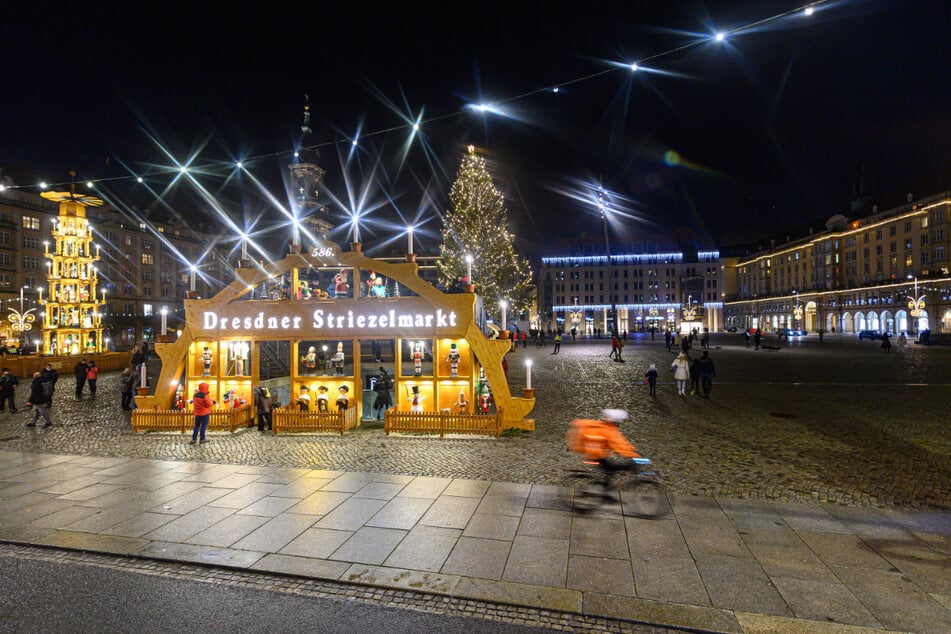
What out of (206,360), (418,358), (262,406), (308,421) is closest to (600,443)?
(308,421)

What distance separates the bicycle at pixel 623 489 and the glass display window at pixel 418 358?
7.98 meters

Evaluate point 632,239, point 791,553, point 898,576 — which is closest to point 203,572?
point 791,553

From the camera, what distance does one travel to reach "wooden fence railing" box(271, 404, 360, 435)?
44.4 feet

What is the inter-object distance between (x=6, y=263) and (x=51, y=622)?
74747mm

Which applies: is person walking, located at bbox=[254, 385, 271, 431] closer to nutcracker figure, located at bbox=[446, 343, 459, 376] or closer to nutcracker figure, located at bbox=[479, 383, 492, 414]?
nutcracker figure, located at bbox=[446, 343, 459, 376]

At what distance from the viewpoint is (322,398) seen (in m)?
15.0

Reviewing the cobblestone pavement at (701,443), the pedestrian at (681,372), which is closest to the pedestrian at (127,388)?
the cobblestone pavement at (701,443)

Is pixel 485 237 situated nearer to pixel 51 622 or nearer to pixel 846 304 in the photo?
pixel 51 622

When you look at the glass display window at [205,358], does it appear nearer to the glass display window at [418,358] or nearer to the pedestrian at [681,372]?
the glass display window at [418,358]

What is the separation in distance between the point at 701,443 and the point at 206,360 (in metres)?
15.8

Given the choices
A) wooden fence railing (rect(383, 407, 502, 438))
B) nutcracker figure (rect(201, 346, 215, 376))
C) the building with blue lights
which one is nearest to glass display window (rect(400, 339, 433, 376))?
wooden fence railing (rect(383, 407, 502, 438))

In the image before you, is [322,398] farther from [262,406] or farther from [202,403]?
[202,403]

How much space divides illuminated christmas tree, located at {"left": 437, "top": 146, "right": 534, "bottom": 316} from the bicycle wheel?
1067 inches

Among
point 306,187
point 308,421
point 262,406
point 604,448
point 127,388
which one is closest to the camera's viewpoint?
point 604,448
